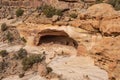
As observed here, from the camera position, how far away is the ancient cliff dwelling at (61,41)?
30203mm

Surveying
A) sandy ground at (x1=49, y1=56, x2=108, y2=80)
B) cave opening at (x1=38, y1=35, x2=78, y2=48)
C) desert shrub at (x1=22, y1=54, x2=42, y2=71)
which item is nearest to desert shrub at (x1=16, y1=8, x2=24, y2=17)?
cave opening at (x1=38, y1=35, x2=78, y2=48)

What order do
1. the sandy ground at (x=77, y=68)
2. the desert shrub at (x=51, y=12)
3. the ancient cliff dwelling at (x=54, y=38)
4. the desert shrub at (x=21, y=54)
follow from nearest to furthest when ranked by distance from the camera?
the sandy ground at (x=77, y=68) → the desert shrub at (x=21, y=54) → the ancient cliff dwelling at (x=54, y=38) → the desert shrub at (x=51, y=12)

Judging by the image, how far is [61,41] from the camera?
41875 mm

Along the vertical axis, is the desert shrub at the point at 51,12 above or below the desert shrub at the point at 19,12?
above

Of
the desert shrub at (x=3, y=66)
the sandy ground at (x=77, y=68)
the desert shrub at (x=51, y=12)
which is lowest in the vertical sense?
the desert shrub at (x=3, y=66)

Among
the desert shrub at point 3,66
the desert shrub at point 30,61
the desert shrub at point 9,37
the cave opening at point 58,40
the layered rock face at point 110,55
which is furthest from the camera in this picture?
the desert shrub at point 9,37

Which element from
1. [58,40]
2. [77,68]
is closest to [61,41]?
[58,40]

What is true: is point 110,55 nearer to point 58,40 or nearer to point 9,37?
point 58,40

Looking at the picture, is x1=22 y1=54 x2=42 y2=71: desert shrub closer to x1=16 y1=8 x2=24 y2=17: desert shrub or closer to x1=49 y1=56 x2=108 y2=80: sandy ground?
x1=49 y1=56 x2=108 y2=80: sandy ground

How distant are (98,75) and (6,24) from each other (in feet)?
66.2

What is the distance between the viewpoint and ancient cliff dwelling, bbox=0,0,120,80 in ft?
99.1

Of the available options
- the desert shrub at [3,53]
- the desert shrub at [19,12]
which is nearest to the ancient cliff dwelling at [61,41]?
the desert shrub at [3,53]

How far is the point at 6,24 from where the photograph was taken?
1818 inches

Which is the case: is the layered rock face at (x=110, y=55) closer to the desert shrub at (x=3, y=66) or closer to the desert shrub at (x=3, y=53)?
the desert shrub at (x=3, y=66)
